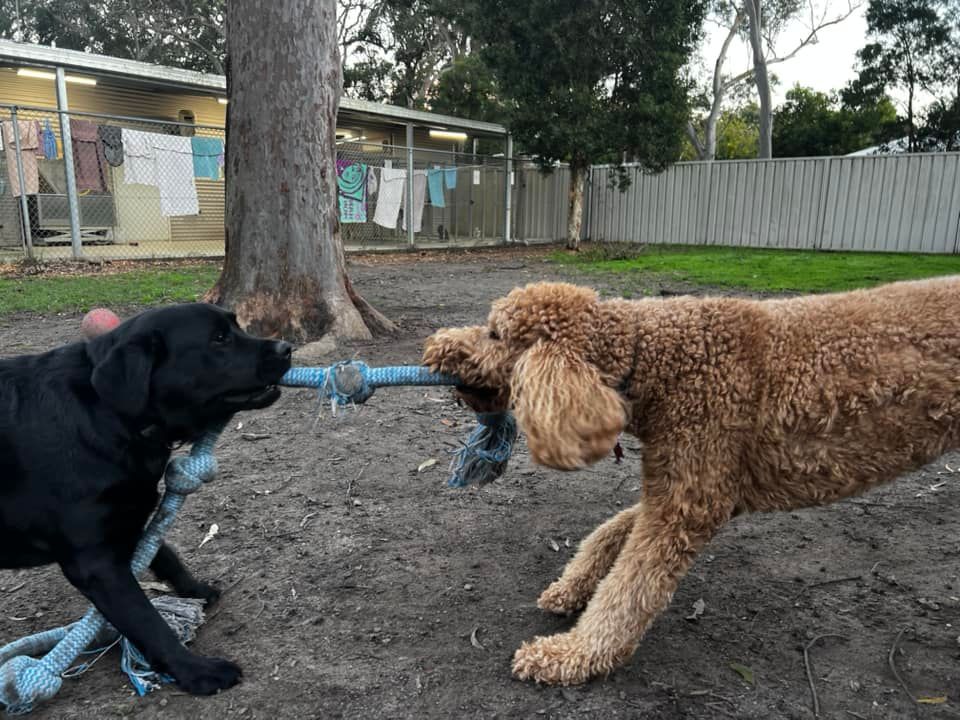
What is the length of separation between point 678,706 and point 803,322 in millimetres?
1270

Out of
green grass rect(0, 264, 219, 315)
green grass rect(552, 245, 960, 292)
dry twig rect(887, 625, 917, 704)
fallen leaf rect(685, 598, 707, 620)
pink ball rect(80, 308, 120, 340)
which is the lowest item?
fallen leaf rect(685, 598, 707, 620)

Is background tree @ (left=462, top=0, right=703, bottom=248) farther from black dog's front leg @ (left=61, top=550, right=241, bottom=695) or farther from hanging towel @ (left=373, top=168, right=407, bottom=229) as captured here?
black dog's front leg @ (left=61, top=550, right=241, bottom=695)

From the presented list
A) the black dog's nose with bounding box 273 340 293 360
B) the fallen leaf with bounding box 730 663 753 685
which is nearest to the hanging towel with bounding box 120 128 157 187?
the black dog's nose with bounding box 273 340 293 360

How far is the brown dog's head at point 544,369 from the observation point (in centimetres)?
192

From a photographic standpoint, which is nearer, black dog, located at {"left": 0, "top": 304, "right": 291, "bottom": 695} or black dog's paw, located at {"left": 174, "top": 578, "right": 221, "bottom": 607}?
black dog, located at {"left": 0, "top": 304, "right": 291, "bottom": 695}

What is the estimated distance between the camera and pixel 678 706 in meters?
2.07

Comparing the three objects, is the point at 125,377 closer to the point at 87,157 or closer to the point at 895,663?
the point at 895,663

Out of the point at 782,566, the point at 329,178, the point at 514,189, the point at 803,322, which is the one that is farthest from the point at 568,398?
the point at 514,189

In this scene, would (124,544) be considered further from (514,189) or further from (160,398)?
(514,189)

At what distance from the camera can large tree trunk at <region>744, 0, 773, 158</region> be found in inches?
1021

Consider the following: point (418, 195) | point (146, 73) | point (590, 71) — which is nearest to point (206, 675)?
point (146, 73)

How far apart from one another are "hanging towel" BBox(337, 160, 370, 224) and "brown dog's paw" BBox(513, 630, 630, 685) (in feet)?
51.1

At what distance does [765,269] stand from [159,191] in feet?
39.2

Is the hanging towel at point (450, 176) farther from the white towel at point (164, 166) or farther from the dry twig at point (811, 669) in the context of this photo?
the dry twig at point (811, 669)
